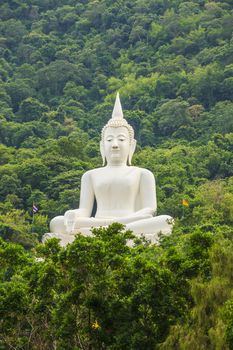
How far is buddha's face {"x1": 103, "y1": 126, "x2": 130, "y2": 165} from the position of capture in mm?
23594

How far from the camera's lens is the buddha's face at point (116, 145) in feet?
77.4

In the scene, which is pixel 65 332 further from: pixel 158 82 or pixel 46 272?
pixel 158 82

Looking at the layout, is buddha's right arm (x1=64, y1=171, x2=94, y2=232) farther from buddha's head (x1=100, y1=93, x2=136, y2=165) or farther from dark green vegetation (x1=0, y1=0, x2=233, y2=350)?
dark green vegetation (x1=0, y1=0, x2=233, y2=350)

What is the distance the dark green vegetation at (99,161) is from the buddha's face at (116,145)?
197cm

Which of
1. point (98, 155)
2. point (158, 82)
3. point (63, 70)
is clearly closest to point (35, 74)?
point (63, 70)

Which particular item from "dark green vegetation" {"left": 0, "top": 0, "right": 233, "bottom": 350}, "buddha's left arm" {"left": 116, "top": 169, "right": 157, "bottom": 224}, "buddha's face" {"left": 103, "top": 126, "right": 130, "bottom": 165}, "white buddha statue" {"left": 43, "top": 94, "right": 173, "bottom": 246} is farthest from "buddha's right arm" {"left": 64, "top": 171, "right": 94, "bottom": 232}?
"dark green vegetation" {"left": 0, "top": 0, "right": 233, "bottom": 350}

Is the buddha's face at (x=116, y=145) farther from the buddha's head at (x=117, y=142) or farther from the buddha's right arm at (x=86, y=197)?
the buddha's right arm at (x=86, y=197)

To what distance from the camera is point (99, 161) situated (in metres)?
42.2

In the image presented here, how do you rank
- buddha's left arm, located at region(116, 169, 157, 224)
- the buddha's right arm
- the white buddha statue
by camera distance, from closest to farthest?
the white buddha statue
buddha's left arm, located at region(116, 169, 157, 224)
the buddha's right arm

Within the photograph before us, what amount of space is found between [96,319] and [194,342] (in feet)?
5.17

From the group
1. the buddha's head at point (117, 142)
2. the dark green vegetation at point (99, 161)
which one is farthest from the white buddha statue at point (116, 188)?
the dark green vegetation at point (99, 161)

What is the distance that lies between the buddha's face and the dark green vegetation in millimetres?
1970

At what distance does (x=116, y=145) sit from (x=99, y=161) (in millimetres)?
18729

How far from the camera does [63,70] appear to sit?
5725 centimetres
